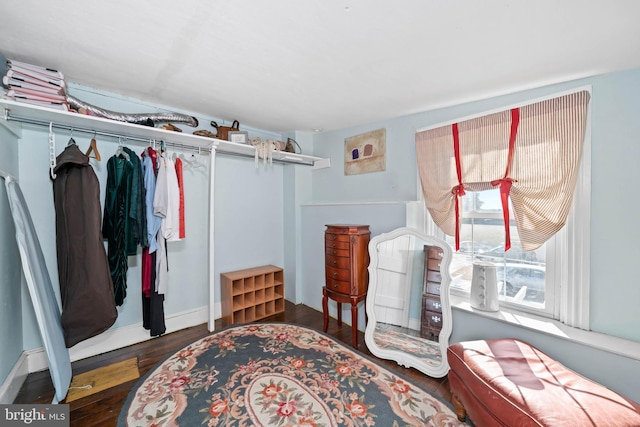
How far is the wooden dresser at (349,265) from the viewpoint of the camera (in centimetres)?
230

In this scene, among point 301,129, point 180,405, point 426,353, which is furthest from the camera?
point 301,129

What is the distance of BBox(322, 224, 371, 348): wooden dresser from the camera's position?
7.54 feet

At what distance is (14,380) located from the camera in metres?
1.66

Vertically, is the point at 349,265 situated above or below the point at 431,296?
above

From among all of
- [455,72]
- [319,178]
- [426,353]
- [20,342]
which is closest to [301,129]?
[319,178]

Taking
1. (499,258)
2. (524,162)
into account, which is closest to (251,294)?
(499,258)

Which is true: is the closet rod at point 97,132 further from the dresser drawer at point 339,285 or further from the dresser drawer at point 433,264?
the dresser drawer at point 433,264

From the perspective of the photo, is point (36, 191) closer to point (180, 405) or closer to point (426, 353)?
point (180, 405)

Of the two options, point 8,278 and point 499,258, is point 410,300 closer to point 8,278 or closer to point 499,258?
point 499,258

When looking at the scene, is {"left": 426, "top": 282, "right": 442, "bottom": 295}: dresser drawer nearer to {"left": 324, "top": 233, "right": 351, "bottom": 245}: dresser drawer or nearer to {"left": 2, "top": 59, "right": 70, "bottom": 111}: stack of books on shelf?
{"left": 324, "top": 233, "right": 351, "bottom": 245}: dresser drawer

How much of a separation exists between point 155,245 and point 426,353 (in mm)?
2441

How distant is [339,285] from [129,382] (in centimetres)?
177

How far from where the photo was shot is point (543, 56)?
4.68ft

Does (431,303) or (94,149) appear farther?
(431,303)
